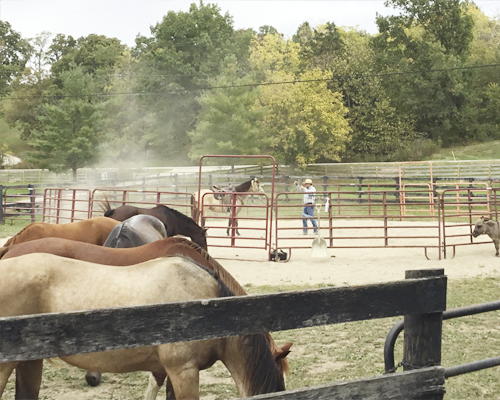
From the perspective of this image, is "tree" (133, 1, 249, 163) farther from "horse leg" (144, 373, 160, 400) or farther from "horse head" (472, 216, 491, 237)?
"horse leg" (144, 373, 160, 400)

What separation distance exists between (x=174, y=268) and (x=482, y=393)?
2.88 meters

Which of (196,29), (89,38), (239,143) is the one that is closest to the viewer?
(239,143)

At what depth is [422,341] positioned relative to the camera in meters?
2.30

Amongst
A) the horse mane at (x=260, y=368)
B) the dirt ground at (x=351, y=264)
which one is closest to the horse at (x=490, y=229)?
the dirt ground at (x=351, y=264)

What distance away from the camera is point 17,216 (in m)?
20.2

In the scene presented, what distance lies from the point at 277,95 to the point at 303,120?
2.91 m

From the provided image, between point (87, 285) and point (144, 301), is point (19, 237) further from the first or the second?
point (144, 301)

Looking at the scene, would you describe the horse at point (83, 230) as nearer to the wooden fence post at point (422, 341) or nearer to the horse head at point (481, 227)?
the wooden fence post at point (422, 341)

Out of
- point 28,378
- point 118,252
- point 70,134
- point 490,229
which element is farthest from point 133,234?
point 70,134

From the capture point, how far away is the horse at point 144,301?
317 centimetres

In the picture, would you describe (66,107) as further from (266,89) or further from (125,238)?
(125,238)

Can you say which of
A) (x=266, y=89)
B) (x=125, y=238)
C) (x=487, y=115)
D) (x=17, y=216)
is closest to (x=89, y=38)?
(x=266, y=89)

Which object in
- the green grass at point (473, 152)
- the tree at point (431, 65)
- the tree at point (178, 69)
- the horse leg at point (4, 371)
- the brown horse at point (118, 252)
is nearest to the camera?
the horse leg at point (4, 371)

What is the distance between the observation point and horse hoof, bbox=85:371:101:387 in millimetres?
4793
